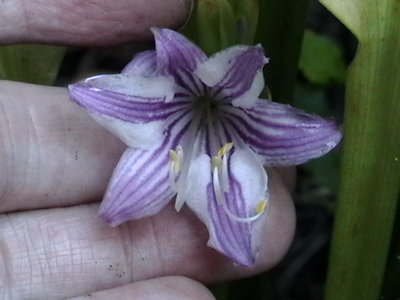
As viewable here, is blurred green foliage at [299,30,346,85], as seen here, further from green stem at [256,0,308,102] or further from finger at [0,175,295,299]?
finger at [0,175,295,299]

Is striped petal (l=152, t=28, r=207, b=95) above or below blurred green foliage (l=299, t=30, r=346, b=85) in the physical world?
above

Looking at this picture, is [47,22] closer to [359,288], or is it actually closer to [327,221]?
[359,288]

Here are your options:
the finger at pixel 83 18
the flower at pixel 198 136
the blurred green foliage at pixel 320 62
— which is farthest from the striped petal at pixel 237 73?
the blurred green foliage at pixel 320 62

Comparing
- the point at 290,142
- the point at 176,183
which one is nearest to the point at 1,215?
the point at 176,183

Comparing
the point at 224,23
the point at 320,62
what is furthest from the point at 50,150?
the point at 320,62

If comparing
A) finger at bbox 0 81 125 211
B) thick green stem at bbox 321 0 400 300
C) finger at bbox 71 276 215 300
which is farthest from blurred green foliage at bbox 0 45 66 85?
thick green stem at bbox 321 0 400 300
